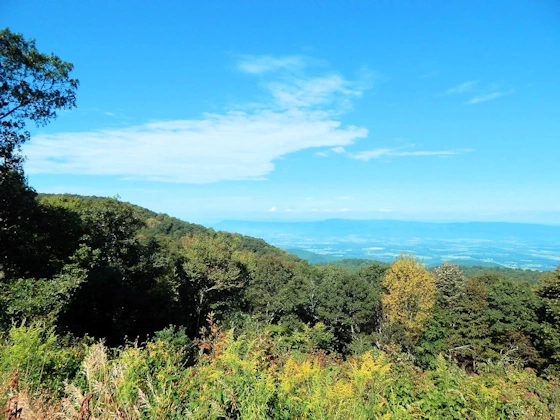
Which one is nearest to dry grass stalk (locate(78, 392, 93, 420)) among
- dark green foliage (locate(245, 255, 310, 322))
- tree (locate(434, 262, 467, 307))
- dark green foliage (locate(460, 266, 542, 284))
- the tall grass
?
the tall grass

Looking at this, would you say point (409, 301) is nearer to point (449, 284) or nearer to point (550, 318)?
point (449, 284)

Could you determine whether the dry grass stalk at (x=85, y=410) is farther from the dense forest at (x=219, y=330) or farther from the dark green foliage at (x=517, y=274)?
the dark green foliage at (x=517, y=274)

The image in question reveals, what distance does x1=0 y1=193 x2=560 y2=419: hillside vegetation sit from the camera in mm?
2619

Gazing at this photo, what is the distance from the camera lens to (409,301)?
73.9 feet

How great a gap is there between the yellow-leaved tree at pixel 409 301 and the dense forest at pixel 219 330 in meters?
0.10

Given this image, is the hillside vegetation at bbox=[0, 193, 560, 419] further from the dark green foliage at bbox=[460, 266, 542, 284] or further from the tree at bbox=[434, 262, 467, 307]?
the dark green foliage at bbox=[460, 266, 542, 284]

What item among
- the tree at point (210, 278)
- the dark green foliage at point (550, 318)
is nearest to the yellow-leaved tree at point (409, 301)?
the dark green foliage at point (550, 318)

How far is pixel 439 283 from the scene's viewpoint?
2706 cm

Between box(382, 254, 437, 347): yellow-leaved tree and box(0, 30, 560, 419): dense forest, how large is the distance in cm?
10

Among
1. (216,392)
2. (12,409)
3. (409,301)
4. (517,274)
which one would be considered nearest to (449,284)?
(409,301)

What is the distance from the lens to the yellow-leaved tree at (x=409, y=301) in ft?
70.8

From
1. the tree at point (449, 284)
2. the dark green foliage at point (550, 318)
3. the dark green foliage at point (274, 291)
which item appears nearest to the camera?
the dark green foliage at point (550, 318)

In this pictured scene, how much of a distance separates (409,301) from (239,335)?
19.6 metres

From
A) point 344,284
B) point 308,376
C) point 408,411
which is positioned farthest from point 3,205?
point 344,284
